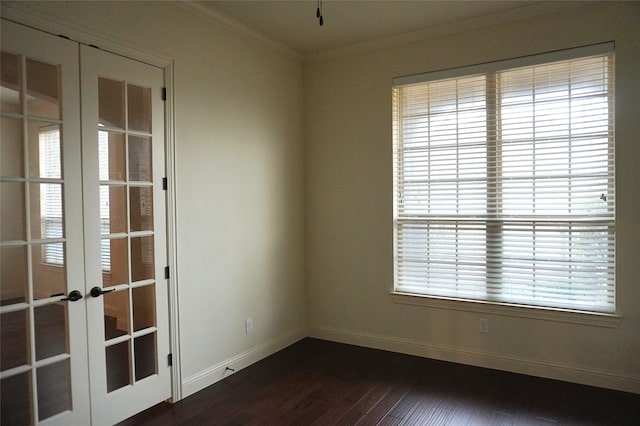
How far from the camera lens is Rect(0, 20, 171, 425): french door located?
2.38 meters

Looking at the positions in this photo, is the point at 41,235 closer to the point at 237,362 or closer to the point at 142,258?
the point at 142,258

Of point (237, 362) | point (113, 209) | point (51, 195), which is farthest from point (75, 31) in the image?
point (237, 362)

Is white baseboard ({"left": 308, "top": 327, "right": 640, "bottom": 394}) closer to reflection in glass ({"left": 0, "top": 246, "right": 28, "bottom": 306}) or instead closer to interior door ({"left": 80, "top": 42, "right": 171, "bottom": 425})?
interior door ({"left": 80, "top": 42, "right": 171, "bottom": 425})

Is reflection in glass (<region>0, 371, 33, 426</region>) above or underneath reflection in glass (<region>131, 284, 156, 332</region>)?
underneath

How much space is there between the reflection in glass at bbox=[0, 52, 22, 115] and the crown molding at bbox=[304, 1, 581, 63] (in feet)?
9.34

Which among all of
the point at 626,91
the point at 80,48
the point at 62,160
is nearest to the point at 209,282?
the point at 62,160

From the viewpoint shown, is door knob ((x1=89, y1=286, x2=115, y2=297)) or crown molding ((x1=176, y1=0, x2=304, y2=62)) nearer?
door knob ((x1=89, y1=286, x2=115, y2=297))

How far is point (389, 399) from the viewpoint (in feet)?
10.7

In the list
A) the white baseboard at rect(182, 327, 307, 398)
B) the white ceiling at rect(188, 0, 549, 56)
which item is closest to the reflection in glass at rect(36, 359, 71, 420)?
the white baseboard at rect(182, 327, 307, 398)

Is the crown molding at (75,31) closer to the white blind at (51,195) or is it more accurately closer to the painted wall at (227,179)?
the painted wall at (227,179)

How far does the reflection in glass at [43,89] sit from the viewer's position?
2.45 m

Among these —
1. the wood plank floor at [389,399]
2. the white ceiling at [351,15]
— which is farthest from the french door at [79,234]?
the white ceiling at [351,15]

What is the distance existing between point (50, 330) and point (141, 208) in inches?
36.8

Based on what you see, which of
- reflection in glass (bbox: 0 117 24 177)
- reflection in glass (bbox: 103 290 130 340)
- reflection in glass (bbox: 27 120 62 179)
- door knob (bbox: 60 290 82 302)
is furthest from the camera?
reflection in glass (bbox: 103 290 130 340)
